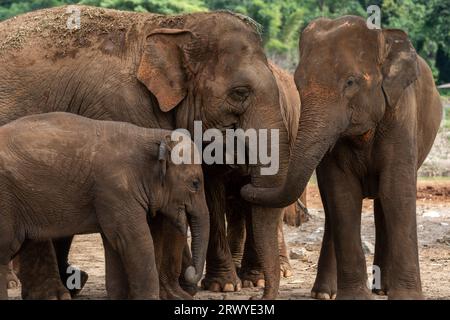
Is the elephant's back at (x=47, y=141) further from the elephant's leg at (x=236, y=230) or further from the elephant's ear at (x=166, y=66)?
the elephant's leg at (x=236, y=230)

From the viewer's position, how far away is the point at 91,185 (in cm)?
781

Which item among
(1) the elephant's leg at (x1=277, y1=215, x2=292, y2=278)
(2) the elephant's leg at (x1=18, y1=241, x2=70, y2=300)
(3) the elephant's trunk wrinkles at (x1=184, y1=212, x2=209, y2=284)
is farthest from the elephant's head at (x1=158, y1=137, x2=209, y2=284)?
(1) the elephant's leg at (x1=277, y1=215, x2=292, y2=278)

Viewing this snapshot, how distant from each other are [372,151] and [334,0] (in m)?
20.2

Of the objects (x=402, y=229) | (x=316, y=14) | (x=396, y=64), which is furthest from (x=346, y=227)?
(x=316, y=14)

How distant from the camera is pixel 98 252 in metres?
11.8

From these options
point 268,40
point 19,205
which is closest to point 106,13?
point 19,205

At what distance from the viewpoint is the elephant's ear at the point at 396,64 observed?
26.7ft

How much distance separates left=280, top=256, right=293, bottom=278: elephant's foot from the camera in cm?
1048

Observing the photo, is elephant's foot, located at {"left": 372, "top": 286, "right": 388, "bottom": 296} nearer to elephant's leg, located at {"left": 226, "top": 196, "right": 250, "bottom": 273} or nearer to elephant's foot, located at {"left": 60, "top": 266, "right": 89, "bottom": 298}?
elephant's leg, located at {"left": 226, "top": 196, "right": 250, "bottom": 273}

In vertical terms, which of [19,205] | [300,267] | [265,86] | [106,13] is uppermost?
[106,13]

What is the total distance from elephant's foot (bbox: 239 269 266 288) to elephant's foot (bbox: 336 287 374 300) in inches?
64.5

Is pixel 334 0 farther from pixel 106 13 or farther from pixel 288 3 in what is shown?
pixel 106 13

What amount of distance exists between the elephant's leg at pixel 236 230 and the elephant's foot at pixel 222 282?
2.37ft

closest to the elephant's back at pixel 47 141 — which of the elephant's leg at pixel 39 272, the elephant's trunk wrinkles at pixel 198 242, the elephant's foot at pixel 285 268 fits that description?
the elephant's trunk wrinkles at pixel 198 242
